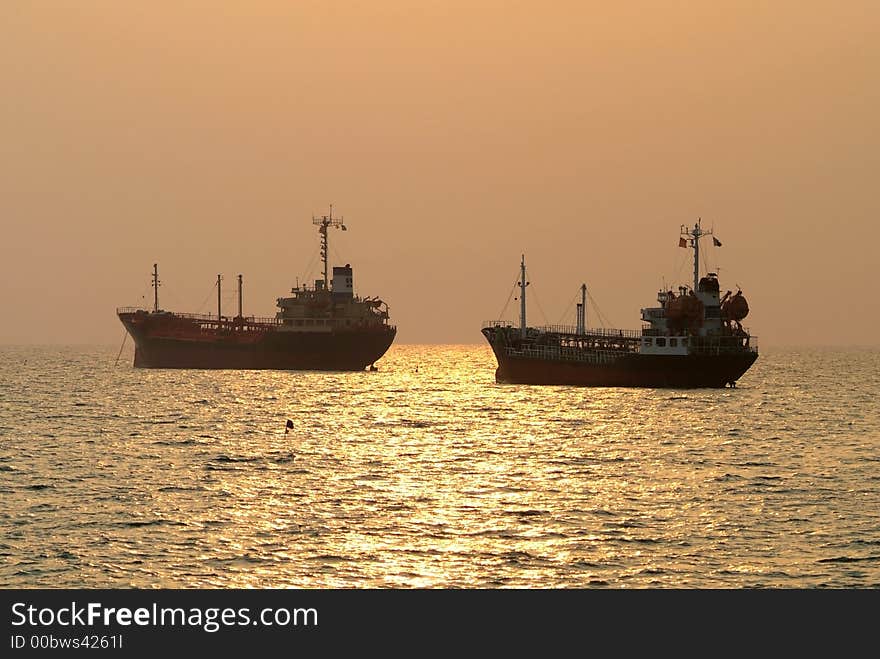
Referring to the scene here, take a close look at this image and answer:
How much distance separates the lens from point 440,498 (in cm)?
4297

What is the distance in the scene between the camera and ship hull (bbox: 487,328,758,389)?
108m

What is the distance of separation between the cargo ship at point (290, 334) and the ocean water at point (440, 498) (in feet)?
205

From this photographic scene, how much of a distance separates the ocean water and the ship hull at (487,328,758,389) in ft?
55.1

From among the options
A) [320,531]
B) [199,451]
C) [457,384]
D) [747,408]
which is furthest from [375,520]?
[457,384]

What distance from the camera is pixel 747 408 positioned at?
95.5m

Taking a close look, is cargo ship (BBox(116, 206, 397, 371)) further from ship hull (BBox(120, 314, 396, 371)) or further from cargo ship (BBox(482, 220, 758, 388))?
cargo ship (BBox(482, 220, 758, 388))

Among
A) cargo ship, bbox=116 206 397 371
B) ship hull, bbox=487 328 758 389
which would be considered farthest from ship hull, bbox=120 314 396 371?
ship hull, bbox=487 328 758 389

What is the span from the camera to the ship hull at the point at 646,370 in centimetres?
10769

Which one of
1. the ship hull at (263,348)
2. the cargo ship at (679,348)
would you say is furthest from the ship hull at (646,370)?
the ship hull at (263,348)

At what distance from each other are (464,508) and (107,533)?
12063 mm

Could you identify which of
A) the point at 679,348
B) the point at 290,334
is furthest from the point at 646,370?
the point at 290,334

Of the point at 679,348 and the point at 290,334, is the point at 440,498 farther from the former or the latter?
the point at 290,334

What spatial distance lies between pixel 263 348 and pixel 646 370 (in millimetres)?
63364
